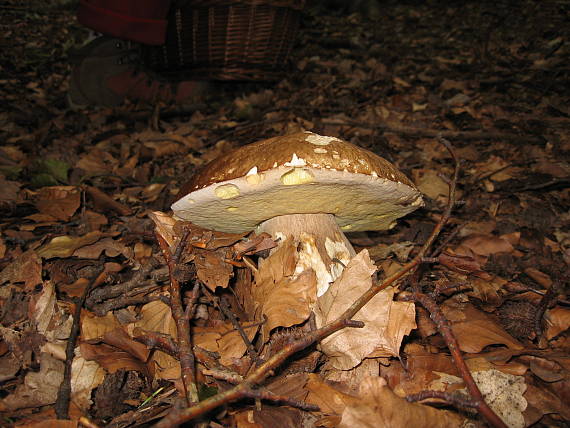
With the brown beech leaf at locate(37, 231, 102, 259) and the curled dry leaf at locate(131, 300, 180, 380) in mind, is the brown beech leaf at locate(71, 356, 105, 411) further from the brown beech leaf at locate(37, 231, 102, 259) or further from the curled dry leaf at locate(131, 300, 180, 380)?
the brown beech leaf at locate(37, 231, 102, 259)

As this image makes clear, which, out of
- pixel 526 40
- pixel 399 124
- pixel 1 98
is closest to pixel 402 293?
pixel 399 124

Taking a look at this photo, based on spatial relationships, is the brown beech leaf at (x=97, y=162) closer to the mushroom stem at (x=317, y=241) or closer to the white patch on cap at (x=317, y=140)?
the mushroom stem at (x=317, y=241)

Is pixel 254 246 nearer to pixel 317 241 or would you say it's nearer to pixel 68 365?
pixel 317 241

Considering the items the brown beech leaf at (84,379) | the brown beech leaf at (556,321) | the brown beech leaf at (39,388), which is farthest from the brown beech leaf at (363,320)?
the brown beech leaf at (39,388)

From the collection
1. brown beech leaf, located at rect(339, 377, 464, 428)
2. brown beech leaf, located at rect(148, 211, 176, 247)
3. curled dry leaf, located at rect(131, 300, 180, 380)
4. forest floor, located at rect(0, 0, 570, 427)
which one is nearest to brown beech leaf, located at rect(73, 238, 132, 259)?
forest floor, located at rect(0, 0, 570, 427)

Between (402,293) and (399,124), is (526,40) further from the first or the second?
(402,293)

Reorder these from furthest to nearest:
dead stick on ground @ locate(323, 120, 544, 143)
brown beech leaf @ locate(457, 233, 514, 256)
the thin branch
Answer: dead stick on ground @ locate(323, 120, 544, 143)
brown beech leaf @ locate(457, 233, 514, 256)
the thin branch
